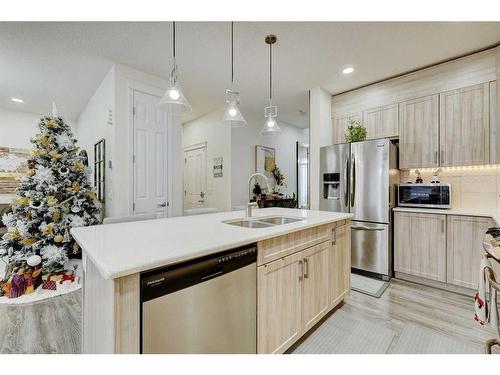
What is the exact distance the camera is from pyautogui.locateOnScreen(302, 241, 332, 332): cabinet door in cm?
172

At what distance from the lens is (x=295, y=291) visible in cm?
162

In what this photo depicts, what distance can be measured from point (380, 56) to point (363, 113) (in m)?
0.91

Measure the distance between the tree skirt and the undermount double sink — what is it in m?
2.20

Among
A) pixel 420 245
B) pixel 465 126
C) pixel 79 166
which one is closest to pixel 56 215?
pixel 79 166

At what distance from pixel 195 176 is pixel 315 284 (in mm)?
4179

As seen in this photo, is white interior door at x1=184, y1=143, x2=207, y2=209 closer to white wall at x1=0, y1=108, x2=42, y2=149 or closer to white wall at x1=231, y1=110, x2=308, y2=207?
white wall at x1=231, y1=110, x2=308, y2=207

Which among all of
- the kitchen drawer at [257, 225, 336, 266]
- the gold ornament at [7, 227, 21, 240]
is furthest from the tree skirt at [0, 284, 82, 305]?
the kitchen drawer at [257, 225, 336, 266]

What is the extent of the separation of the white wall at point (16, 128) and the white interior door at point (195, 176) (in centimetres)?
322

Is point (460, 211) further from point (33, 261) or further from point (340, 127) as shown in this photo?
point (33, 261)

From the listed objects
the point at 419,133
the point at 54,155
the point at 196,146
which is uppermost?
the point at 196,146

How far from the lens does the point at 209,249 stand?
1.10 metres

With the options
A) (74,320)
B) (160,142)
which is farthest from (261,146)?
(74,320)
